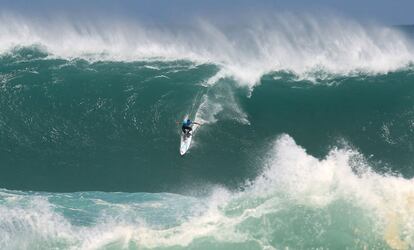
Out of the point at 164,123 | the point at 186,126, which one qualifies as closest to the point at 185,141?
the point at 186,126

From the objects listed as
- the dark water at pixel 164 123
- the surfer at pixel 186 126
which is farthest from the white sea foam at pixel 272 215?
the surfer at pixel 186 126

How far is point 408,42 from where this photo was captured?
4103cm

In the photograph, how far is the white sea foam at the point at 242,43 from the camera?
39094 millimetres

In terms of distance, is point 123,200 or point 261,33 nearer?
point 123,200

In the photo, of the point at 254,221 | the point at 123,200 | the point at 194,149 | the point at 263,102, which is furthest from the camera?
the point at 263,102

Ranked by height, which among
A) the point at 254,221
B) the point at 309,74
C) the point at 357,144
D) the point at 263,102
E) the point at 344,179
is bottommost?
the point at 254,221

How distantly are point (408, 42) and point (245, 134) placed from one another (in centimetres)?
1590

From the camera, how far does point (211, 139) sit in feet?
111

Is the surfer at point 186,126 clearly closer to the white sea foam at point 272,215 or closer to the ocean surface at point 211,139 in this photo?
the ocean surface at point 211,139

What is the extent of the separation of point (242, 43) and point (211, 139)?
11.0 meters

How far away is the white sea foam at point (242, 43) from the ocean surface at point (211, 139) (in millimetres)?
147

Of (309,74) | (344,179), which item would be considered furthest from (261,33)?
(344,179)

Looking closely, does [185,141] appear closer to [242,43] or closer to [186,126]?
[186,126]

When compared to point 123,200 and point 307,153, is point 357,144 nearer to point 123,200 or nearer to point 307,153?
point 307,153
